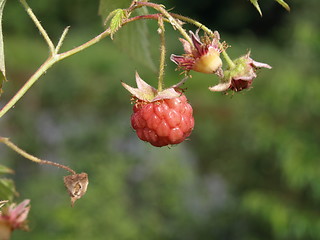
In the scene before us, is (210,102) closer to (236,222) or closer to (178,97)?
(236,222)

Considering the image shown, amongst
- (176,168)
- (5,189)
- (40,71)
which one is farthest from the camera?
(176,168)

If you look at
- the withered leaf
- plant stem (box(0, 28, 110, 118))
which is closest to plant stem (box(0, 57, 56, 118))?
plant stem (box(0, 28, 110, 118))

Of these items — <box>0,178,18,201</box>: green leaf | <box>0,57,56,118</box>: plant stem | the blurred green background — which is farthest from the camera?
the blurred green background

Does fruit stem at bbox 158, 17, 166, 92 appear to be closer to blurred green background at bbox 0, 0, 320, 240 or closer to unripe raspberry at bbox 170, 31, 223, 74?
unripe raspberry at bbox 170, 31, 223, 74

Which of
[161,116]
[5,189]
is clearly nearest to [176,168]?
[5,189]

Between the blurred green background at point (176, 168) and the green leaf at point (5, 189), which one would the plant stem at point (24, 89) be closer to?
the green leaf at point (5, 189)

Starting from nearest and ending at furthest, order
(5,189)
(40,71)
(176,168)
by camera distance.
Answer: (40,71)
(5,189)
(176,168)

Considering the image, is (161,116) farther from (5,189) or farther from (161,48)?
(5,189)

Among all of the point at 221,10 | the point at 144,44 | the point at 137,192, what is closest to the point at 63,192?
the point at 137,192
